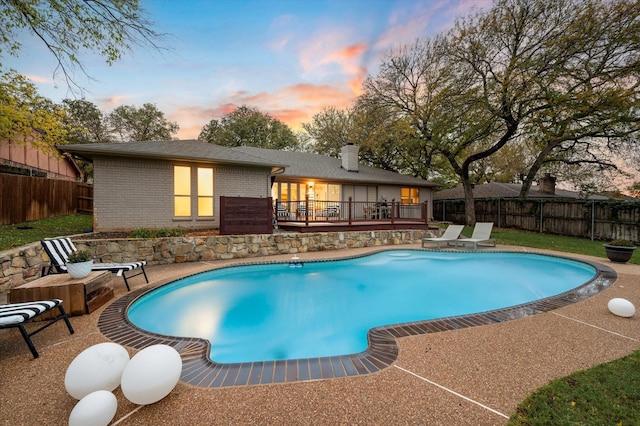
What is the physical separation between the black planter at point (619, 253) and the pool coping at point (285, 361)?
16.7ft

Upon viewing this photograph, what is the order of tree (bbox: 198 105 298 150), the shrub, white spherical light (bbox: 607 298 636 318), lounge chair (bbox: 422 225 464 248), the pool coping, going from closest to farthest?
the pool coping → white spherical light (bbox: 607 298 636 318) → the shrub → lounge chair (bbox: 422 225 464 248) → tree (bbox: 198 105 298 150)

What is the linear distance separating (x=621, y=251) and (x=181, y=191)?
46.4ft

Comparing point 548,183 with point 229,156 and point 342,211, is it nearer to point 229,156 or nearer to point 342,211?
point 342,211

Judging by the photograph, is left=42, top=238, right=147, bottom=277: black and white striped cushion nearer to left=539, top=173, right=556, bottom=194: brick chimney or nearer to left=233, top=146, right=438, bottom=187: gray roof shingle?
left=233, top=146, right=438, bottom=187: gray roof shingle

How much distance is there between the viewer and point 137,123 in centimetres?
2648

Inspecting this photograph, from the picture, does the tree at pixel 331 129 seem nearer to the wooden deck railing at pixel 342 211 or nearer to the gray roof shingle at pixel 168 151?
the wooden deck railing at pixel 342 211

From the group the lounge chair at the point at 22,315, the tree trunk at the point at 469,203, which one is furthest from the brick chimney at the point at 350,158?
the lounge chair at the point at 22,315

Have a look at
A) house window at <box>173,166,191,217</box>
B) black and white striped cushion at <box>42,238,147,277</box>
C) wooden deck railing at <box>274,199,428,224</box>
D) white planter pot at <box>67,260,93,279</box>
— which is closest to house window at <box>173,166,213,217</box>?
house window at <box>173,166,191,217</box>

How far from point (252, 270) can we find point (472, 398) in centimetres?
607

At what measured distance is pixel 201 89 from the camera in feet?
43.1

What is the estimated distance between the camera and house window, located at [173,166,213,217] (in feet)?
32.8

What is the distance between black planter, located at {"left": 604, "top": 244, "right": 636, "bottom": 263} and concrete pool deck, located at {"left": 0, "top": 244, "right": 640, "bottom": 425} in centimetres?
599

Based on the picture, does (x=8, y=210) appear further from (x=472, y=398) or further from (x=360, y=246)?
(x=472, y=398)

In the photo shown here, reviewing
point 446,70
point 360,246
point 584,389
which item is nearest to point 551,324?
point 584,389
